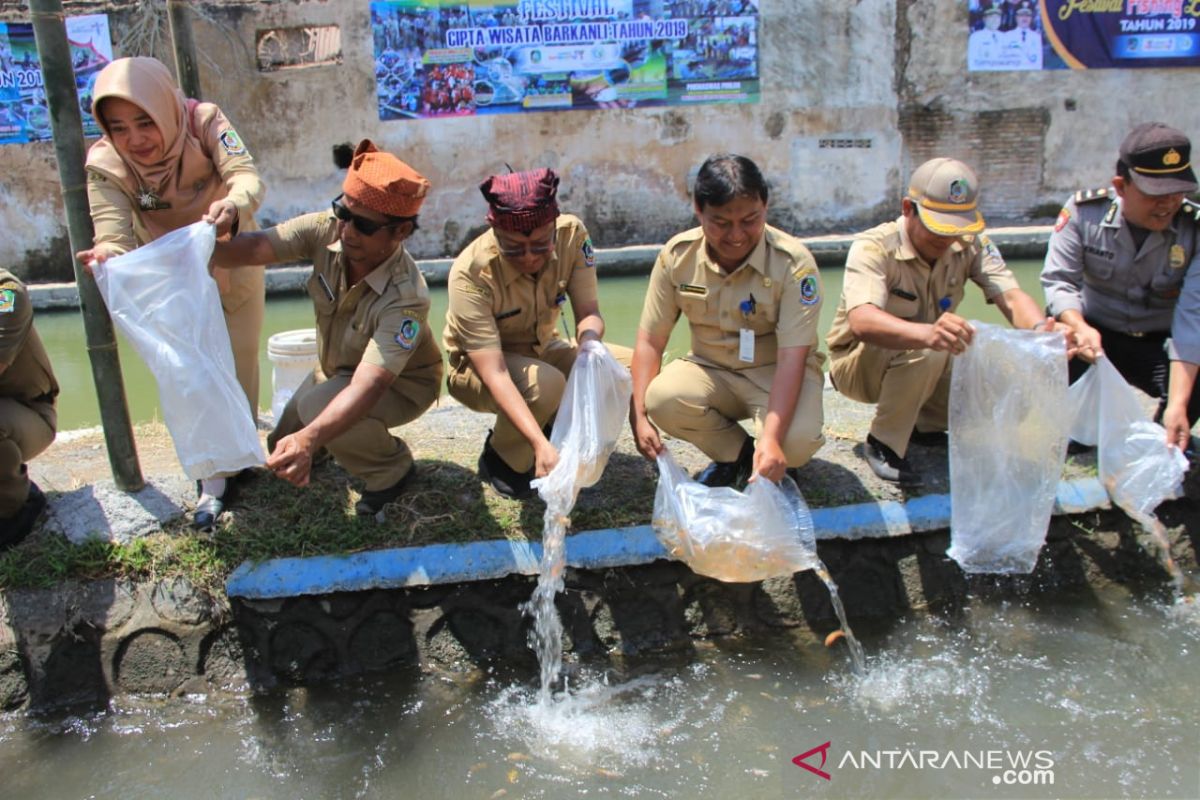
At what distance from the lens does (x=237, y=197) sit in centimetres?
319

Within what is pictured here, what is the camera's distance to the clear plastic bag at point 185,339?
295 cm

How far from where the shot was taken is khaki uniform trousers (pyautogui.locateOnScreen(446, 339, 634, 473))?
344cm

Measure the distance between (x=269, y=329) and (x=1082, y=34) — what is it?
11.7 metres

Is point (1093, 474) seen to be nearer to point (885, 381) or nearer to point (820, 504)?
point (885, 381)

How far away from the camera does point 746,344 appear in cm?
343

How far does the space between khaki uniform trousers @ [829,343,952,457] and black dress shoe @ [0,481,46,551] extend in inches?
117

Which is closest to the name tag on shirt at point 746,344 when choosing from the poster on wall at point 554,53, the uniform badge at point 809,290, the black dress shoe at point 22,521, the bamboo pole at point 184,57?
the uniform badge at point 809,290

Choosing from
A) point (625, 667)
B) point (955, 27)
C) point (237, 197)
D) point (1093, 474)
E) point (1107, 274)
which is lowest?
point (625, 667)

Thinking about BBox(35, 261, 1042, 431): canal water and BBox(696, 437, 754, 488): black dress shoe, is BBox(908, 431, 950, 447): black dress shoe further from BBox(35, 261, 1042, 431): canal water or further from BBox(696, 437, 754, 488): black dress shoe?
BBox(35, 261, 1042, 431): canal water

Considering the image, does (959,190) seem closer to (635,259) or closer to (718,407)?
(718,407)

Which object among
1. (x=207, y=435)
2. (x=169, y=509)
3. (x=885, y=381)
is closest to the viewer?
(x=207, y=435)

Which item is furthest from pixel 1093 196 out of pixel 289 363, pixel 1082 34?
pixel 1082 34

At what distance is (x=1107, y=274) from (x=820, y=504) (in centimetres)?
152

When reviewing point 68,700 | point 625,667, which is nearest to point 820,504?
point 625,667
